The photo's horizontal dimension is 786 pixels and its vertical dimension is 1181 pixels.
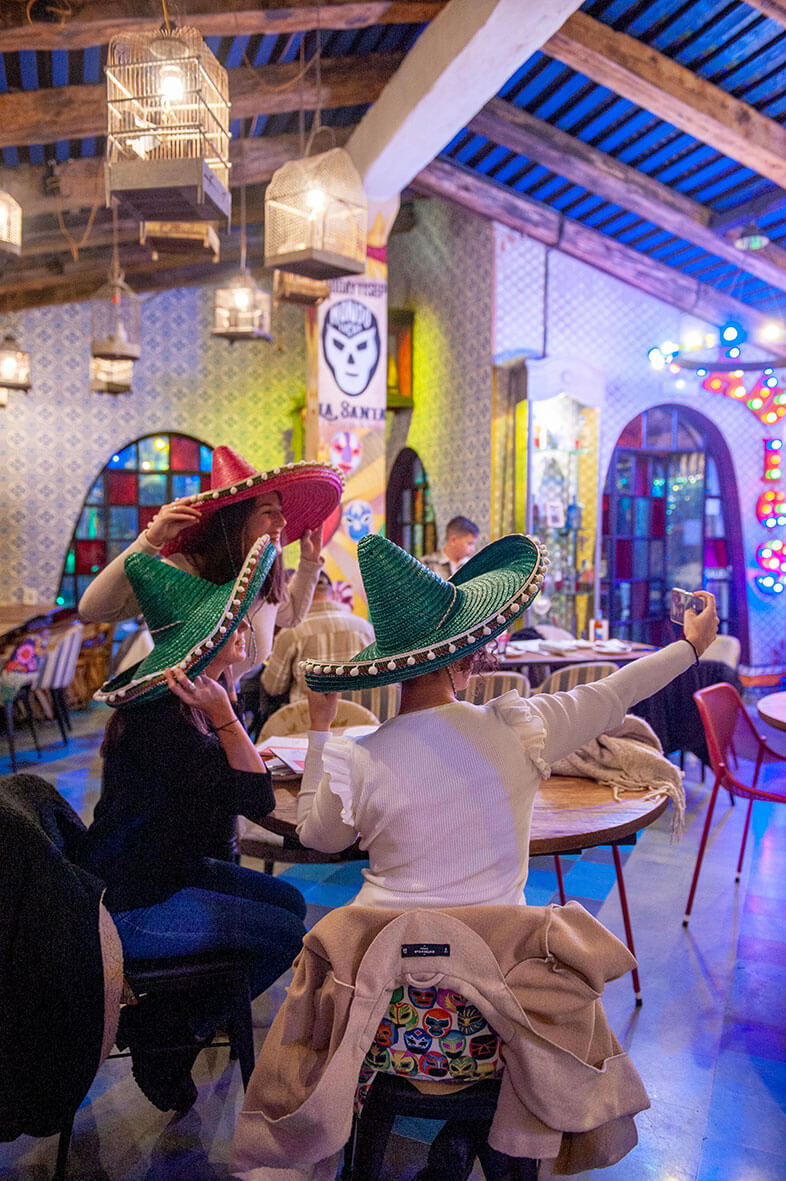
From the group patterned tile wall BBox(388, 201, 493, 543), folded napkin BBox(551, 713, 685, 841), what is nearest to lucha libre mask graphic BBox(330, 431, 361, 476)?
patterned tile wall BBox(388, 201, 493, 543)

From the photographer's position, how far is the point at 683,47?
18.0ft

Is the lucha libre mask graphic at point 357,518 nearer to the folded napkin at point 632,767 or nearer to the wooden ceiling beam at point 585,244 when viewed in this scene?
the wooden ceiling beam at point 585,244

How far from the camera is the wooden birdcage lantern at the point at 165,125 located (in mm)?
3326

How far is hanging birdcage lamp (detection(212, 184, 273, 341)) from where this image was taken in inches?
252

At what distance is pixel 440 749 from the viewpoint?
1.54 m

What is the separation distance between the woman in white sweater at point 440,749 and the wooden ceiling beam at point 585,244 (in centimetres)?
664

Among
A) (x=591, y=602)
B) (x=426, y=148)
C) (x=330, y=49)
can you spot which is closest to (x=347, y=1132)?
(x=426, y=148)

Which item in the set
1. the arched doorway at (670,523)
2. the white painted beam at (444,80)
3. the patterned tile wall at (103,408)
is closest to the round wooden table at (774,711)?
the white painted beam at (444,80)

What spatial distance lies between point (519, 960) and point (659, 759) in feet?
3.87

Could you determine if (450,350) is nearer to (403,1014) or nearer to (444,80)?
(444,80)

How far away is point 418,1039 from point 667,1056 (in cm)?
155

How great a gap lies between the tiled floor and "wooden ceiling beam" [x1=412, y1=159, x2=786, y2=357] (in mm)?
5671

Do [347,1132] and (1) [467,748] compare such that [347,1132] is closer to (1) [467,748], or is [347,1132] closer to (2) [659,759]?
(1) [467,748]

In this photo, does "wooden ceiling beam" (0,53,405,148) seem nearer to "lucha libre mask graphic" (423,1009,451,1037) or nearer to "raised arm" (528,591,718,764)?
"raised arm" (528,591,718,764)
